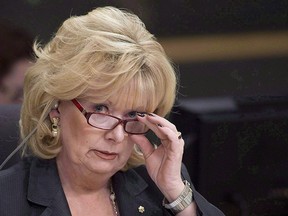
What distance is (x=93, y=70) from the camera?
2.26m

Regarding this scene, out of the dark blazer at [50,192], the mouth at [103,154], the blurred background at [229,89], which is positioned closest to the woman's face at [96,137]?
the mouth at [103,154]

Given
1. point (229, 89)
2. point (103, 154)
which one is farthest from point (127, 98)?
point (229, 89)

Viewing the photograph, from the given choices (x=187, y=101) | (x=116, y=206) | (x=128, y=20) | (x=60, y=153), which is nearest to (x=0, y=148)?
(x=60, y=153)

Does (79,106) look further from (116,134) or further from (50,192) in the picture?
(50,192)

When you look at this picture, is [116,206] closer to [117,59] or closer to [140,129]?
[140,129]

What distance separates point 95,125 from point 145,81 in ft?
0.60

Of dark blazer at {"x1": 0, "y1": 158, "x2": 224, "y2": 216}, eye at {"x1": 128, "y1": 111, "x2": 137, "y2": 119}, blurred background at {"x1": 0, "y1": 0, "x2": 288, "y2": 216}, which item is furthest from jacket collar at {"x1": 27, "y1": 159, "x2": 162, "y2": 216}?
blurred background at {"x1": 0, "y1": 0, "x2": 288, "y2": 216}

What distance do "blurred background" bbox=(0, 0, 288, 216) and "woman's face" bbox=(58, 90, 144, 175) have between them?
2.48ft

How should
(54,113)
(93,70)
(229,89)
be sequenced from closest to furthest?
(93,70), (54,113), (229,89)

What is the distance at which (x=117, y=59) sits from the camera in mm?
2277

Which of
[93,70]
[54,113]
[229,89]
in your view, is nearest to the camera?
[93,70]

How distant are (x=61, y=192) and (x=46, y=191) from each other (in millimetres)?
44

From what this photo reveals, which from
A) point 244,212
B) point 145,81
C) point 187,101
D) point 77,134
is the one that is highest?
point 145,81

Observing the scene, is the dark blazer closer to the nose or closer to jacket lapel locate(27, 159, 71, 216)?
jacket lapel locate(27, 159, 71, 216)
